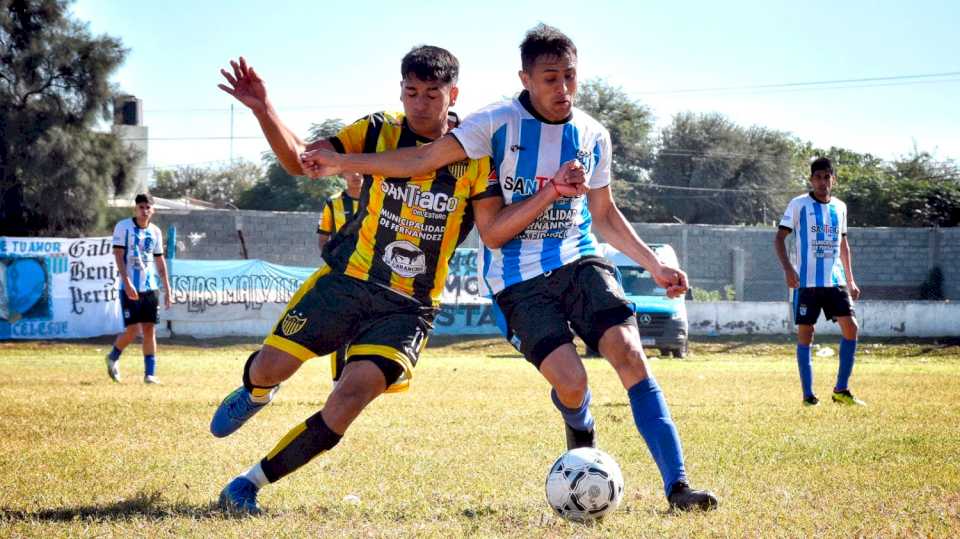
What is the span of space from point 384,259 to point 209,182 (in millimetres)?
90291

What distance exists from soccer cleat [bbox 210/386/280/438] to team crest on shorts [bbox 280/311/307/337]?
1.39 feet

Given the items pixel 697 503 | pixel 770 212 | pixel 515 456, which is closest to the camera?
pixel 697 503

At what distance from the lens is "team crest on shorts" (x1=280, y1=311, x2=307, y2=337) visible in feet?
17.4

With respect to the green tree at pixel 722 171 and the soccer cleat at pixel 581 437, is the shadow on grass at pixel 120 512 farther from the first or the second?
the green tree at pixel 722 171

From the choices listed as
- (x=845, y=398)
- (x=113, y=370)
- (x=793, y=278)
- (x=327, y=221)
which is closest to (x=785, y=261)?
(x=793, y=278)

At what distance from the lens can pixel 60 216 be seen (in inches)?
1347

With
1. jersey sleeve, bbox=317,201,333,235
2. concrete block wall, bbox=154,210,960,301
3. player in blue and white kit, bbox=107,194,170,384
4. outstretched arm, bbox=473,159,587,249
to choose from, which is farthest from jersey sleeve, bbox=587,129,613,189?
concrete block wall, bbox=154,210,960,301

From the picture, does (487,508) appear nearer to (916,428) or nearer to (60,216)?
(916,428)

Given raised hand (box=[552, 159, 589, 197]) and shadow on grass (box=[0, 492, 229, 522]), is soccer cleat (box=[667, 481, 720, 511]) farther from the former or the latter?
shadow on grass (box=[0, 492, 229, 522])

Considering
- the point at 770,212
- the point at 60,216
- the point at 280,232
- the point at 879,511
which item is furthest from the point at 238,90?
the point at 770,212

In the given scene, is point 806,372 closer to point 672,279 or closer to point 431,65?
point 672,279

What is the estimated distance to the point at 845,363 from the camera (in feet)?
35.1

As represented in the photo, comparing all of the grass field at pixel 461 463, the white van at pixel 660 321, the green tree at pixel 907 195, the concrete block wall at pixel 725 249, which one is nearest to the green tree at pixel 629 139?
the green tree at pixel 907 195

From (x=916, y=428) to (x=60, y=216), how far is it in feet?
101
